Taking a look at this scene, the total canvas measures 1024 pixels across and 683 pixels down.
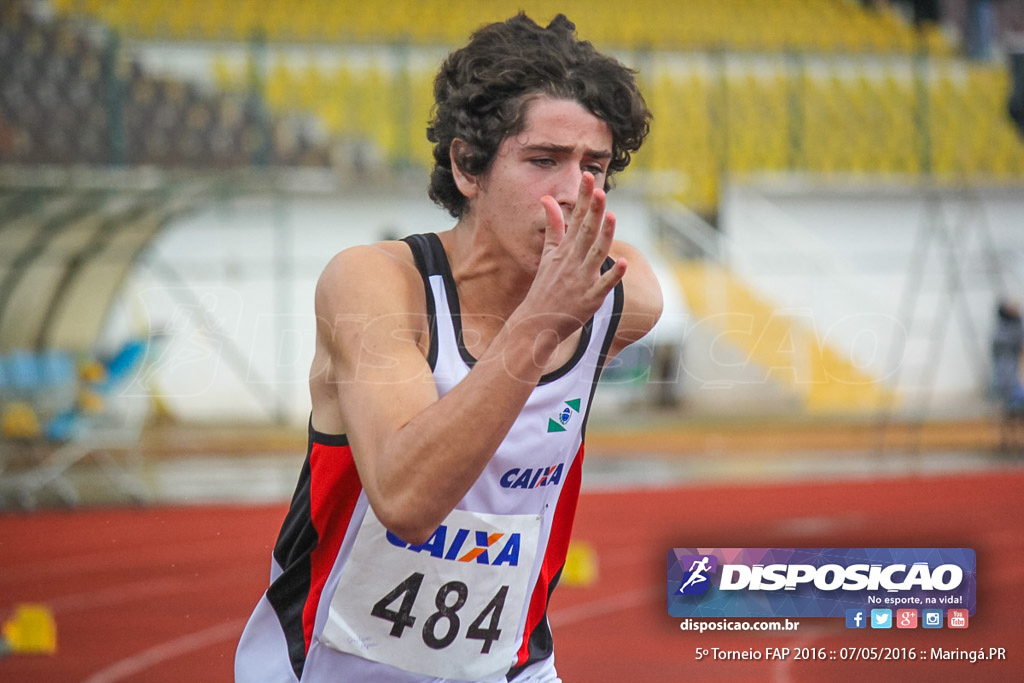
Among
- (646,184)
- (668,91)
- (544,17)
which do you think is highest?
(544,17)

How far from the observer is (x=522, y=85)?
6.07 feet

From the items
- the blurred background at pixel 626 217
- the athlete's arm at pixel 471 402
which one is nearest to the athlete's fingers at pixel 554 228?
the athlete's arm at pixel 471 402

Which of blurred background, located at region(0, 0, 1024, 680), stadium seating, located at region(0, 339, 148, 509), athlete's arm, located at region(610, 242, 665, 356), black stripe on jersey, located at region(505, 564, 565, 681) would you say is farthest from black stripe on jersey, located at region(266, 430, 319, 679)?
blurred background, located at region(0, 0, 1024, 680)

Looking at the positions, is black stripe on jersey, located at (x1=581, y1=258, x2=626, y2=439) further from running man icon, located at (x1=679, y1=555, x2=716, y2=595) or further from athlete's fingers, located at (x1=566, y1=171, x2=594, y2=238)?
running man icon, located at (x1=679, y1=555, x2=716, y2=595)

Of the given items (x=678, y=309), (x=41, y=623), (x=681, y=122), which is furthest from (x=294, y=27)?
(x=41, y=623)

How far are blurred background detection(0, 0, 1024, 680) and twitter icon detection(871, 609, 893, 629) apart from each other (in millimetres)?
5630

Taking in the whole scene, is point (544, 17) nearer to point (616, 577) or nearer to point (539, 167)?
point (616, 577)

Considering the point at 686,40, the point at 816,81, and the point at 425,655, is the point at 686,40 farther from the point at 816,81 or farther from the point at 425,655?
the point at 425,655

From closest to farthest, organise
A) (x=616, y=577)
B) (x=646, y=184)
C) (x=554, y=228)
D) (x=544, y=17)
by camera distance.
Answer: (x=554, y=228) → (x=616, y=577) → (x=544, y=17) → (x=646, y=184)

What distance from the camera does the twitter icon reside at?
3457mm

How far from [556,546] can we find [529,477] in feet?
0.92

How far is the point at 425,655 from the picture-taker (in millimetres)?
1827

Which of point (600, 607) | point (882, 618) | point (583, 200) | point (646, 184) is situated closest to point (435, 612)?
point (583, 200)

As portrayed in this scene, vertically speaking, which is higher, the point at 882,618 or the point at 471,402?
the point at 471,402
